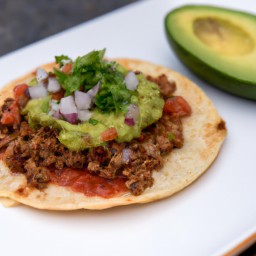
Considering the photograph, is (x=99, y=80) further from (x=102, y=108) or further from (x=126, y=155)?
(x=126, y=155)

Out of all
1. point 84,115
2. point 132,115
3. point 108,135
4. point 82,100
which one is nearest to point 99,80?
point 82,100

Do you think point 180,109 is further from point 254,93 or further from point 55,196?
point 55,196

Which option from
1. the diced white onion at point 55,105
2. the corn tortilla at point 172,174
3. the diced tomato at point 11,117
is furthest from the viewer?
the diced tomato at point 11,117

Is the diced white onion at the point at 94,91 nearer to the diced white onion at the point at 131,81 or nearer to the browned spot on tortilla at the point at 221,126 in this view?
the diced white onion at the point at 131,81

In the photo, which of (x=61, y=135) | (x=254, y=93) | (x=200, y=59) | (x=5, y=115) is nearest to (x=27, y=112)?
(x=5, y=115)

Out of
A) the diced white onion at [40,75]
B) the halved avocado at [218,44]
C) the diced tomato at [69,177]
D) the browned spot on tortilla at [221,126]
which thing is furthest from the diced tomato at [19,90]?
the browned spot on tortilla at [221,126]

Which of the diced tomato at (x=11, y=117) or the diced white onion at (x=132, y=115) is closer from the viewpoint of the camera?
the diced white onion at (x=132, y=115)

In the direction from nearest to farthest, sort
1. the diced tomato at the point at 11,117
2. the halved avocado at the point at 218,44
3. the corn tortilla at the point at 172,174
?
the corn tortilla at the point at 172,174 < the diced tomato at the point at 11,117 < the halved avocado at the point at 218,44
